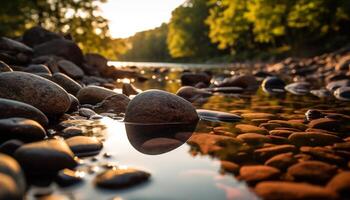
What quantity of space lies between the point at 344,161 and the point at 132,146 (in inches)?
53.2

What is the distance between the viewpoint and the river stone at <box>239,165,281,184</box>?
1.65m

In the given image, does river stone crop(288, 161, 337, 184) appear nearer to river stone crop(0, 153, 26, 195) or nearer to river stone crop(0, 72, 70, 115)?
river stone crop(0, 153, 26, 195)

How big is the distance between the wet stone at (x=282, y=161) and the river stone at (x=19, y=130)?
1.42 metres

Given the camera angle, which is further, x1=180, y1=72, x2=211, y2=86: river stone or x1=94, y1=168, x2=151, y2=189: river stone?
x1=180, y1=72, x2=211, y2=86: river stone

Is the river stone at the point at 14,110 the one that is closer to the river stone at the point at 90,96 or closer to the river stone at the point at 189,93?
the river stone at the point at 90,96

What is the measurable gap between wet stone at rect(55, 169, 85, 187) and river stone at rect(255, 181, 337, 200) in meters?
0.85

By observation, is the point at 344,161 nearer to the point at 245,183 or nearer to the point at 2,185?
the point at 245,183

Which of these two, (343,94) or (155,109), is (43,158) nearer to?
(155,109)

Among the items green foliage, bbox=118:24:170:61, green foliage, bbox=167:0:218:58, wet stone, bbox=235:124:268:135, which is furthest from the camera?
green foliage, bbox=118:24:170:61

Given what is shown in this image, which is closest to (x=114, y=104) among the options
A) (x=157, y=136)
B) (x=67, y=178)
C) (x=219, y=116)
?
(x=219, y=116)

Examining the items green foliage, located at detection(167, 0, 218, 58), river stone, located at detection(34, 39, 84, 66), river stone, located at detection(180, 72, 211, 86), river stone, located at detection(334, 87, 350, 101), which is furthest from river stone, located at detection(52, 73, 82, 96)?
green foliage, located at detection(167, 0, 218, 58)

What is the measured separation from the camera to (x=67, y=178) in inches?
62.1

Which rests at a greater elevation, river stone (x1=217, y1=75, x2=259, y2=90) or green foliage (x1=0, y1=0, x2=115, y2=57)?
green foliage (x1=0, y1=0, x2=115, y2=57)

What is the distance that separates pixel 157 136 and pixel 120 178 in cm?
106
